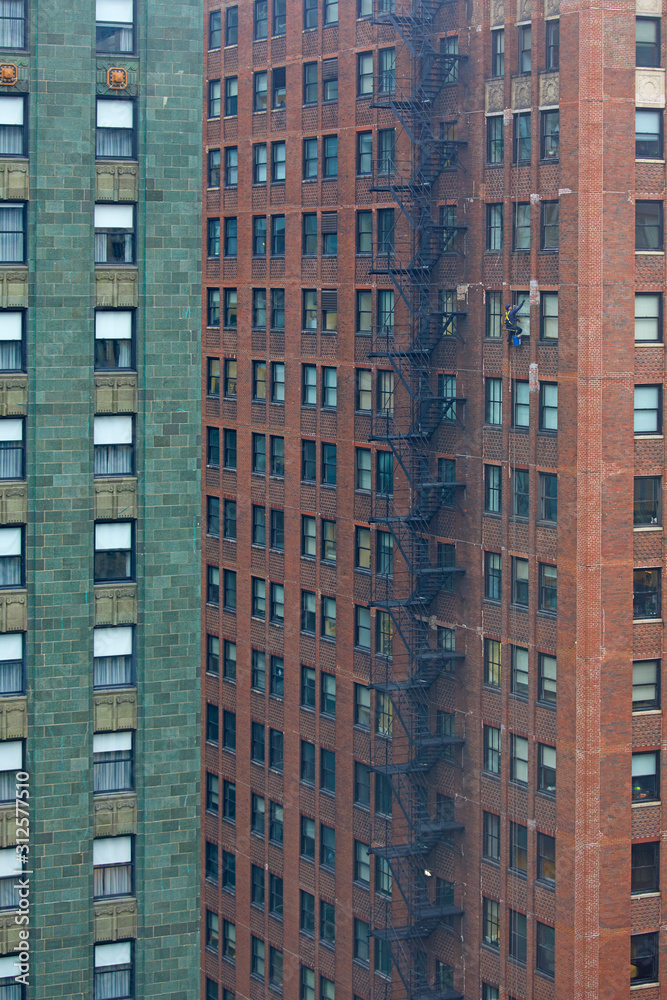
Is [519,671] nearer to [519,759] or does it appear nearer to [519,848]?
[519,759]

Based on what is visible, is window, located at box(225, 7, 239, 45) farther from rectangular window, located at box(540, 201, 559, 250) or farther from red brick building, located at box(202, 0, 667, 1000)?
rectangular window, located at box(540, 201, 559, 250)

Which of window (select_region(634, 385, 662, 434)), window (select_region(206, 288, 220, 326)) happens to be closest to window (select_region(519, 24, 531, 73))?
window (select_region(634, 385, 662, 434))

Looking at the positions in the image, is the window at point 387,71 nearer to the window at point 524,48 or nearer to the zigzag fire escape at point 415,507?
the zigzag fire escape at point 415,507

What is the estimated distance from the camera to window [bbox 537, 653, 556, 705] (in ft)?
233

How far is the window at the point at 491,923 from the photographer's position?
7438 cm

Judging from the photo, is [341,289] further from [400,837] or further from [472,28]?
[400,837]

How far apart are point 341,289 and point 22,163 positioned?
3345cm

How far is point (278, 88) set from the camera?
91.7 metres

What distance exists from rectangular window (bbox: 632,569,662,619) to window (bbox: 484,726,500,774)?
8625mm

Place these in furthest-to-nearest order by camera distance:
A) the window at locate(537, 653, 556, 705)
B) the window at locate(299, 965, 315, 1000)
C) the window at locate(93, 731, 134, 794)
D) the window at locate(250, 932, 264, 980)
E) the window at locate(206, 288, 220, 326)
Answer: the window at locate(206, 288, 220, 326) → the window at locate(250, 932, 264, 980) → the window at locate(299, 965, 315, 1000) → the window at locate(537, 653, 556, 705) → the window at locate(93, 731, 134, 794)

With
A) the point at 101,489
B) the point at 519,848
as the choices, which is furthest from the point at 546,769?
the point at 101,489

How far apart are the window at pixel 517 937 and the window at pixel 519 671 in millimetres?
9050

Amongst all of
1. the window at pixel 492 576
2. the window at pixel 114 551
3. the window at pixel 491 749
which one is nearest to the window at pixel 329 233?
the window at pixel 492 576

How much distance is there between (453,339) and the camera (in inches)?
3014
